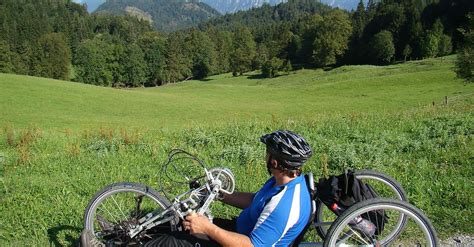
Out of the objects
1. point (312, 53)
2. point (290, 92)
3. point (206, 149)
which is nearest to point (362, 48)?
point (312, 53)

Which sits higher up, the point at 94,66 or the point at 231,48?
the point at 231,48

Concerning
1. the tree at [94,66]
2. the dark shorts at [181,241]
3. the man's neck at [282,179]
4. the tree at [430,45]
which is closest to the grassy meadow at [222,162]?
the dark shorts at [181,241]

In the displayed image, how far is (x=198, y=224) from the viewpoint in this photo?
10.7ft

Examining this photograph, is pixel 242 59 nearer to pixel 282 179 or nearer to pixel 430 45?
pixel 430 45

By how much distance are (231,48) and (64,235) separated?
407ft

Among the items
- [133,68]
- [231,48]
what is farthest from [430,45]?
[133,68]

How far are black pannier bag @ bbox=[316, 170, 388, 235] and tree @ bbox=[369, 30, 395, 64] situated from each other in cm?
8641

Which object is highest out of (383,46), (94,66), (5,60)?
(5,60)

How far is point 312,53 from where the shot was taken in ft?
324

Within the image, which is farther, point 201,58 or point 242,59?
point 201,58

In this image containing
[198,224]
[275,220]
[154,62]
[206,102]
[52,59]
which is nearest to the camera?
[275,220]

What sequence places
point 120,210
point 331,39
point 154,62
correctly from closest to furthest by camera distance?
point 120,210 → point 331,39 → point 154,62

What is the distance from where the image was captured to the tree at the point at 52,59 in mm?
91812

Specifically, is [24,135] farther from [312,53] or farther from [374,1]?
[374,1]
